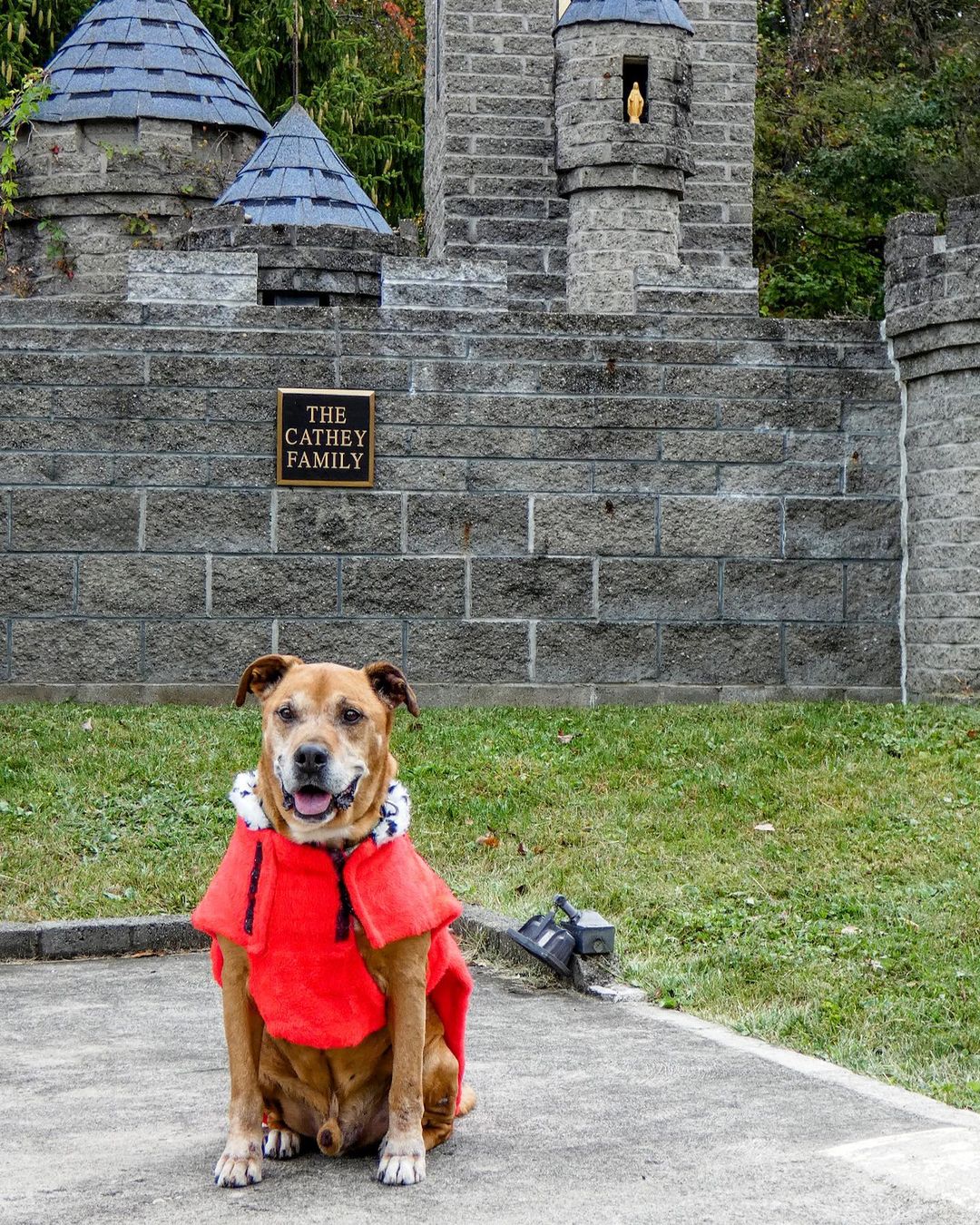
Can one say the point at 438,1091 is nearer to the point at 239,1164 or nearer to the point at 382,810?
the point at 239,1164

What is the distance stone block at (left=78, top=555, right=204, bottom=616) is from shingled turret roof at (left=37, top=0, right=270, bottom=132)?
256 inches

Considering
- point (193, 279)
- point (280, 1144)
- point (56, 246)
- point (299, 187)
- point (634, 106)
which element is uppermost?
point (634, 106)

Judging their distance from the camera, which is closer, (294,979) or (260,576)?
(294,979)

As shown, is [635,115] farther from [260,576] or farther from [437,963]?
[437,963]

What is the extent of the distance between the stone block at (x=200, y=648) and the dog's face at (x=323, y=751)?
731 cm

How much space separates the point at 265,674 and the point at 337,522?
734 centimetres

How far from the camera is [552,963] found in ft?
20.9

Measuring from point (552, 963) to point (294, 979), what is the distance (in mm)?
2787

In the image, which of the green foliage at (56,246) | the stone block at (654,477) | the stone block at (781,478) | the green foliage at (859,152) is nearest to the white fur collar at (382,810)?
the stone block at (654,477)

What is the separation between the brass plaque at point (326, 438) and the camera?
1131 centimetres

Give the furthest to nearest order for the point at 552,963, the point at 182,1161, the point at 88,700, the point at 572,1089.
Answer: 1. the point at 88,700
2. the point at 552,963
3. the point at 572,1089
4. the point at 182,1161

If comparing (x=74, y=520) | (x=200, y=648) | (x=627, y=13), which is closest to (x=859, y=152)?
(x=627, y=13)

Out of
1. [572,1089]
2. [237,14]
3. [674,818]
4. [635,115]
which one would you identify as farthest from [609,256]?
[237,14]

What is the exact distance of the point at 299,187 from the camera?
14.6m
